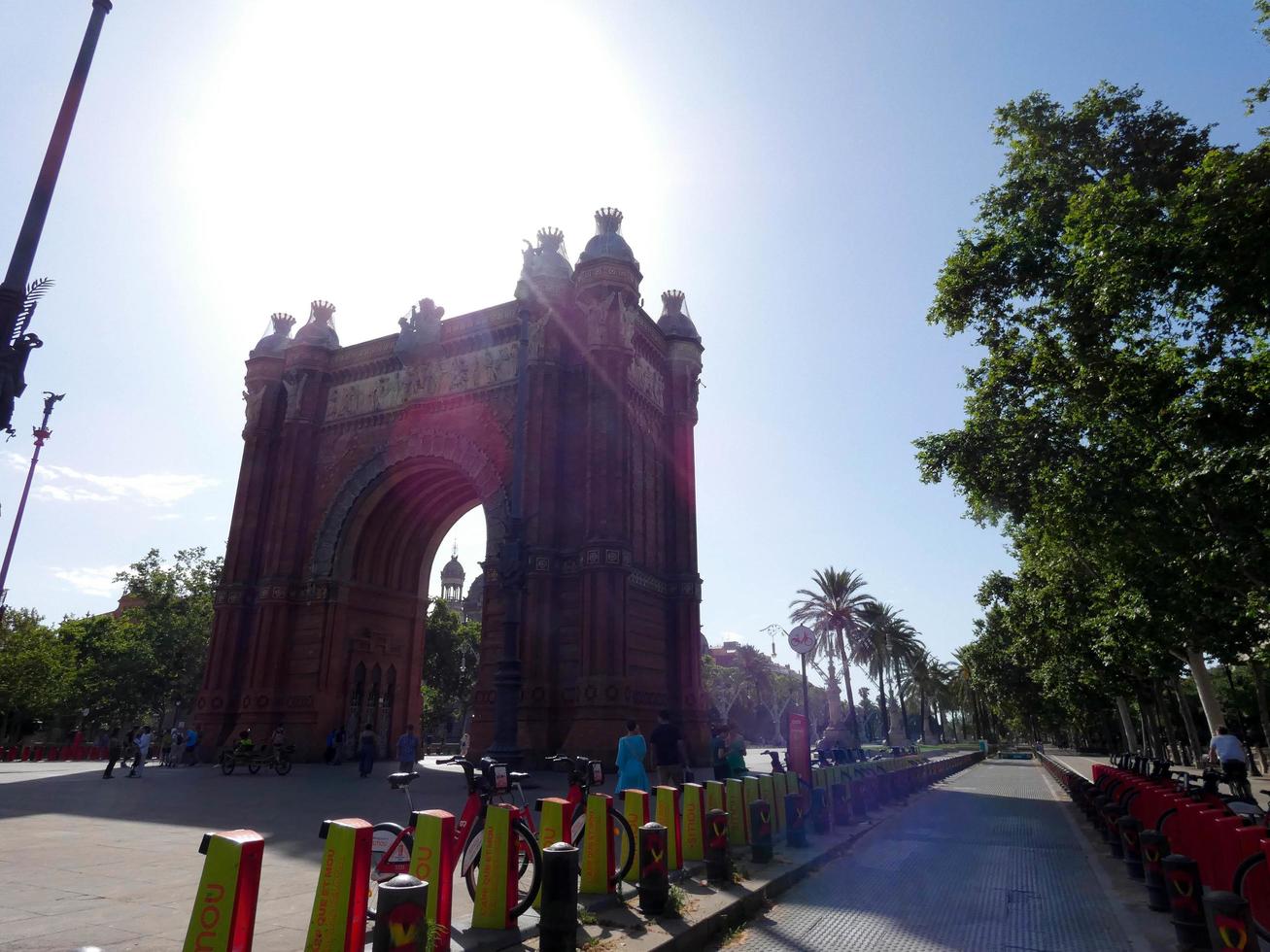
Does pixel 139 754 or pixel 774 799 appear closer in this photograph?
pixel 774 799

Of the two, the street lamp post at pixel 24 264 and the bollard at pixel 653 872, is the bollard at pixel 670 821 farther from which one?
the street lamp post at pixel 24 264

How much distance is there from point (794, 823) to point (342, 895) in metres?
8.10

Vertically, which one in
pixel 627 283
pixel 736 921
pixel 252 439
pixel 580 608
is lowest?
pixel 736 921

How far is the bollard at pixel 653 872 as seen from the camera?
659 centimetres

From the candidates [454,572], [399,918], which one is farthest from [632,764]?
[454,572]

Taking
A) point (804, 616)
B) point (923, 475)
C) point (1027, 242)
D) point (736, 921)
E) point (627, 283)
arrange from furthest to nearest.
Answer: point (804, 616), point (627, 283), point (923, 475), point (1027, 242), point (736, 921)

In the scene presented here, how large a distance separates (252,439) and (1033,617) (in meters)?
34.4

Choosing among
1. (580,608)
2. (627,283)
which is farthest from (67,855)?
(627,283)

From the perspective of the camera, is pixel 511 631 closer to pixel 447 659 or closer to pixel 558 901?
pixel 558 901

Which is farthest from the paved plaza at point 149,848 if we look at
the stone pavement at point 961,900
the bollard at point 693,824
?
the stone pavement at point 961,900

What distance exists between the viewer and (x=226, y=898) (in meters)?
3.64

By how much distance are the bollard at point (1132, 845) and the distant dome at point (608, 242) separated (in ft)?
73.7

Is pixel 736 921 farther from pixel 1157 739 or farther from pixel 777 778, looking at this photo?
pixel 1157 739

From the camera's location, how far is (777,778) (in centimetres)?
1139
